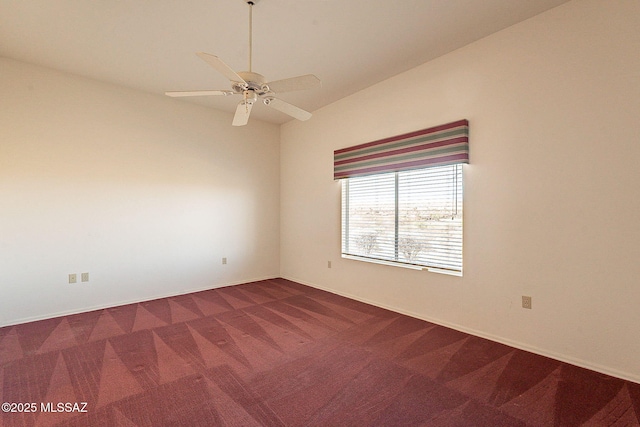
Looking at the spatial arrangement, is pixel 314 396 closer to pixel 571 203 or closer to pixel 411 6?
pixel 571 203

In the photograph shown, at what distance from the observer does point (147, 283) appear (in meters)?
4.32

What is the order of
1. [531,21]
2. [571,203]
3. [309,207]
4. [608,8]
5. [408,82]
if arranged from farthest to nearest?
1. [309,207]
2. [408,82]
3. [531,21]
4. [571,203]
5. [608,8]

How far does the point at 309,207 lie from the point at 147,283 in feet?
9.16

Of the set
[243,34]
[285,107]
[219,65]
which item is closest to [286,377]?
[285,107]

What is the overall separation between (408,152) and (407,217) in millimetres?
821

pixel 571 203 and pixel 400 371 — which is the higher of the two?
pixel 571 203

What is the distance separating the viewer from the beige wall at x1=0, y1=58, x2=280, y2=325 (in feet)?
11.3

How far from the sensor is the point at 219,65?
6.35ft

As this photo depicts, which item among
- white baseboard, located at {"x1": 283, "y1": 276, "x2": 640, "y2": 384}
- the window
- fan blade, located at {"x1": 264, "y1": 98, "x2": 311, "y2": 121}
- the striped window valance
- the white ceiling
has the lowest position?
white baseboard, located at {"x1": 283, "y1": 276, "x2": 640, "y2": 384}

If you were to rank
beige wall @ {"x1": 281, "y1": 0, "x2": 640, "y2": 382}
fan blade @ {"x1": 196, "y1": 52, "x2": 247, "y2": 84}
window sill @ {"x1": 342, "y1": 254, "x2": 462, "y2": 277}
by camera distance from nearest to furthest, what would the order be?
1. fan blade @ {"x1": 196, "y1": 52, "x2": 247, "y2": 84}
2. beige wall @ {"x1": 281, "y1": 0, "x2": 640, "y2": 382}
3. window sill @ {"x1": 342, "y1": 254, "x2": 462, "y2": 277}

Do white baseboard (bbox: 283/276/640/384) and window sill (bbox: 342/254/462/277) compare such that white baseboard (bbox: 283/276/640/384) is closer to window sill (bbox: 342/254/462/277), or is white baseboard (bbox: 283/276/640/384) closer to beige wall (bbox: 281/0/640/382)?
beige wall (bbox: 281/0/640/382)

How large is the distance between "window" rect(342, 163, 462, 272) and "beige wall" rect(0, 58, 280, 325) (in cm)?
206

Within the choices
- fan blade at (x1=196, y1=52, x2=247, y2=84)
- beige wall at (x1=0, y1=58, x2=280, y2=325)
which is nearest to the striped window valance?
beige wall at (x1=0, y1=58, x2=280, y2=325)

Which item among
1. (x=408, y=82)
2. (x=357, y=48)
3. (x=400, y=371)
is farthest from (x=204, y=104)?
(x=400, y=371)
